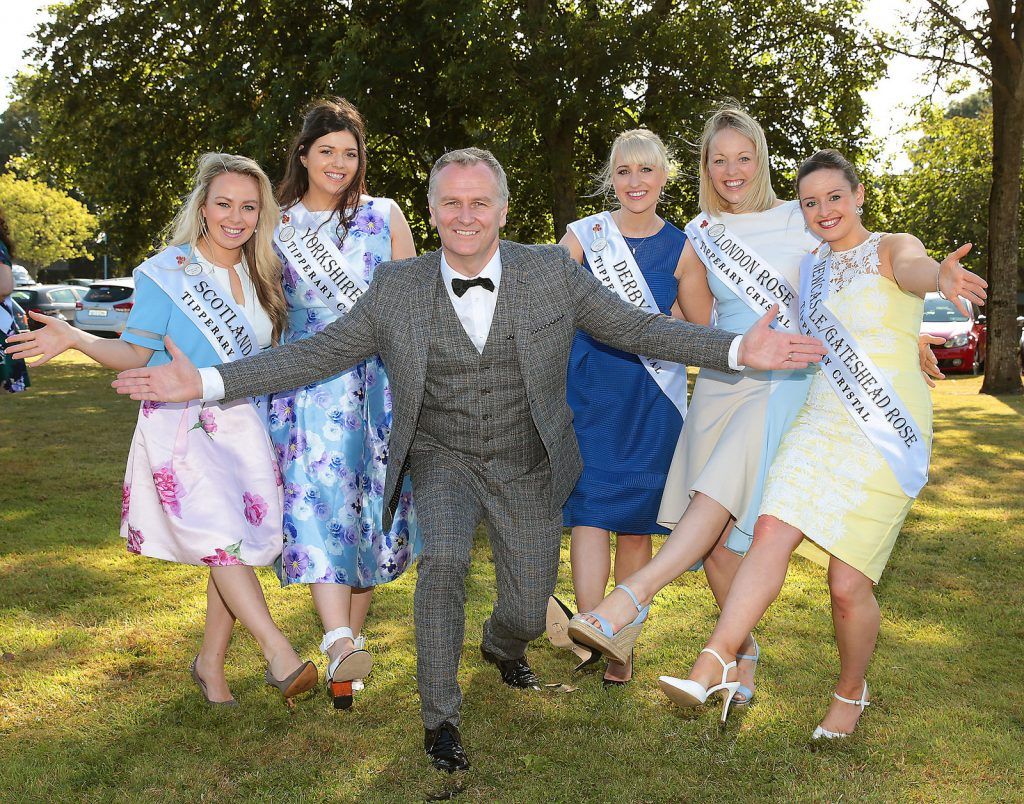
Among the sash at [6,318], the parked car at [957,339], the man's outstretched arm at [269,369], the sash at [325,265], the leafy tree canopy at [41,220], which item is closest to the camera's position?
the man's outstretched arm at [269,369]

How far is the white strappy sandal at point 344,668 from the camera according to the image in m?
3.66

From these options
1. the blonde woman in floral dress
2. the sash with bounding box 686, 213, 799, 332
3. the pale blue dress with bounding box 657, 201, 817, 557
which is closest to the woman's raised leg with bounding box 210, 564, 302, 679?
the blonde woman in floral dress

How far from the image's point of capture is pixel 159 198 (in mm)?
17359

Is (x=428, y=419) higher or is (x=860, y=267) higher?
(x=860, y=267)

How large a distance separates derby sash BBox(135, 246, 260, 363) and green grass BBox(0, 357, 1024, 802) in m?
1.45

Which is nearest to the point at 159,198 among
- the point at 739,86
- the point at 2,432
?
the point at 2,432

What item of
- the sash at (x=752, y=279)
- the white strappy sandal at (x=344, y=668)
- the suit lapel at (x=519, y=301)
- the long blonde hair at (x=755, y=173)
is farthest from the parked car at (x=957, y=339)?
the white strappy sandal at (x=344, y=668)

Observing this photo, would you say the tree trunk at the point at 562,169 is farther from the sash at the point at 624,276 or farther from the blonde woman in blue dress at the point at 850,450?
the blonde woman in blue dress at the point at 850,450

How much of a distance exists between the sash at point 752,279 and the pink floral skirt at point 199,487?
194cm

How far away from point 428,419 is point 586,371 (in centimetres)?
91

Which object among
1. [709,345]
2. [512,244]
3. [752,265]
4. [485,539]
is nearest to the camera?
[709,345]

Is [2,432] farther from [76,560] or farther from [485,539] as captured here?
[485,539]

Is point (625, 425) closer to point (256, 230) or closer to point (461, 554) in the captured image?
point (461, 554)

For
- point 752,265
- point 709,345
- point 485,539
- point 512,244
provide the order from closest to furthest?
point 709,345 < point 512,244 < point 752,265 < point 485,539
